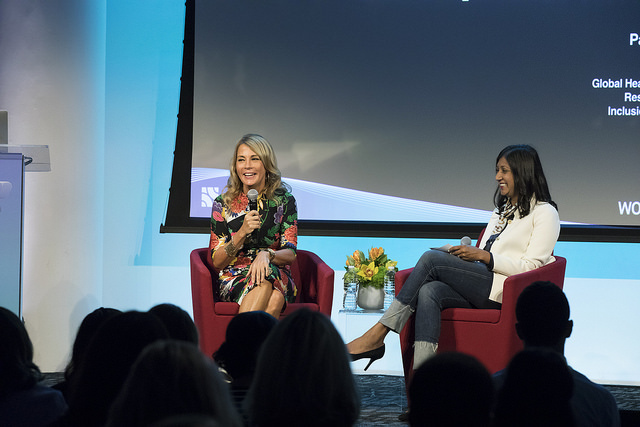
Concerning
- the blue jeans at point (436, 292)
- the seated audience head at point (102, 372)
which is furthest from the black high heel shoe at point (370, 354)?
the seated audience head at point (102, 372)

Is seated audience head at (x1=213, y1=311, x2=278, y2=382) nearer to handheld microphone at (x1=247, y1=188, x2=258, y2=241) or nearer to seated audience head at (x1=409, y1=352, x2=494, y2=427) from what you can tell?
seated audience head at (x1=409, y1=352, x2=494, y2=427)

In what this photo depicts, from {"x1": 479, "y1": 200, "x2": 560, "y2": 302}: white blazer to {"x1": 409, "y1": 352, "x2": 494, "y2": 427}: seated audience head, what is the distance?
246cm

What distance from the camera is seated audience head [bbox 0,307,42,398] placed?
1.66 m

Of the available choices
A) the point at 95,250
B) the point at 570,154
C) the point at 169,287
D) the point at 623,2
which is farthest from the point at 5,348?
the point at 623,2

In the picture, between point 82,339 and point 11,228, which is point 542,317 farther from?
point 11,228

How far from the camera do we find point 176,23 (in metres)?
5.20

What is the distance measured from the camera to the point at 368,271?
13.3 feet

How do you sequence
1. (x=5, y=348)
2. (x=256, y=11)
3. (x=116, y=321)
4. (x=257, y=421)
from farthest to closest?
(x=256, y=11) < (x=5, y=348) < (x=116, y=321) < (x=257, y=421)

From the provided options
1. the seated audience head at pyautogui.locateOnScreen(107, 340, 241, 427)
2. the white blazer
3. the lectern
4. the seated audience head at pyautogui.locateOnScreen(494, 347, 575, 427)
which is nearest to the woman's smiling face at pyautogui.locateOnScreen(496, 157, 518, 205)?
the white blazer

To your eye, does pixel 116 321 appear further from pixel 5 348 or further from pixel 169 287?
pixel 169 287

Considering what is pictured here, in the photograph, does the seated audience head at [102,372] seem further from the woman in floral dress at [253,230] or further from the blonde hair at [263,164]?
the blonde hair at [263,164]

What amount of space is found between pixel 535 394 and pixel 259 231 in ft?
9.06

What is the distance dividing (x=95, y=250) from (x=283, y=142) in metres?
1.42

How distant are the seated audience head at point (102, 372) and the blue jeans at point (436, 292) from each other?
7.11ft
